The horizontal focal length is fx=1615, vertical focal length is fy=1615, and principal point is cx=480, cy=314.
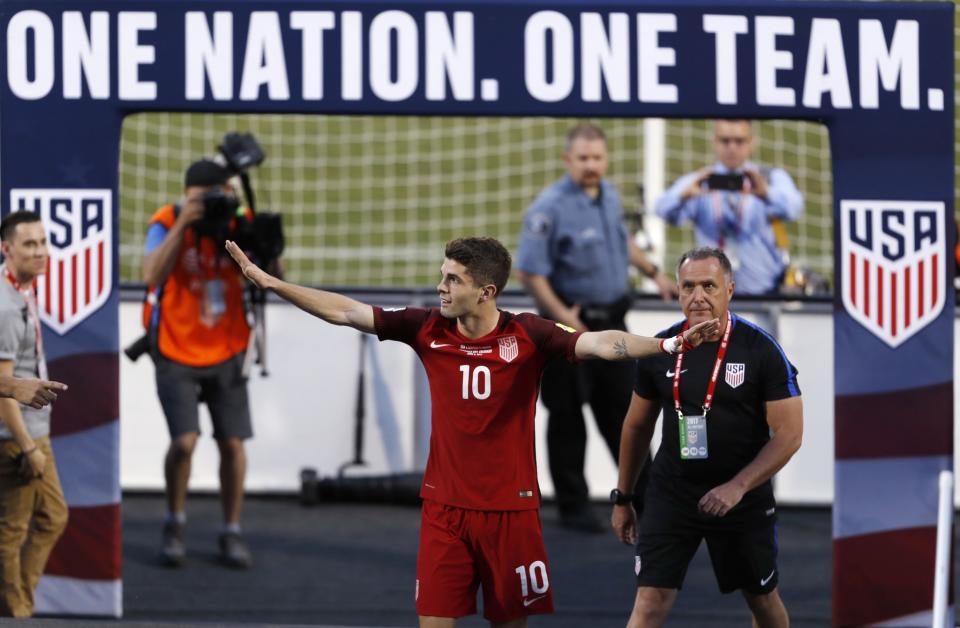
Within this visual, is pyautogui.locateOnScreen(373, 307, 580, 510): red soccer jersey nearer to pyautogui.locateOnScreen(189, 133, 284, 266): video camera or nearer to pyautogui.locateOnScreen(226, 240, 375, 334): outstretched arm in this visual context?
pyautogui.locateOnScreen(226, 240, 375, 334): outstretched arm

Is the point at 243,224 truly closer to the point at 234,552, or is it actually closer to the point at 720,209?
the point at 234,552

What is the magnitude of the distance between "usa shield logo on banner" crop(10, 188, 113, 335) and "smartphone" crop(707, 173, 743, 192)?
13.8 feet

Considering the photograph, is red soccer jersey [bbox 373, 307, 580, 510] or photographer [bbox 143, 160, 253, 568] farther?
photographer [bbox 143, 160, 253, 568]

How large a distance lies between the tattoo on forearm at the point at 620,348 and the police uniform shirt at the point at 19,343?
100 inches

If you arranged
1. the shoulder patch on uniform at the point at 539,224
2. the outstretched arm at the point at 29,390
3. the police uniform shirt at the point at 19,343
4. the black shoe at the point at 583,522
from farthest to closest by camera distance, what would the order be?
the black shoe at the point at 583,522 → the shoulder patch on uniform at the point at 539,224 → the police uniform shirt at the point at 19,343 → the outstretched arm at the point at 29,390

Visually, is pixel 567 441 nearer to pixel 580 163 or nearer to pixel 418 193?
pixel 580 163

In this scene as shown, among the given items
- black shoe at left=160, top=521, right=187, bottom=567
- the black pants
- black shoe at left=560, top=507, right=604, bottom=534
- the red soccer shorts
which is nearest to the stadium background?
the black pants

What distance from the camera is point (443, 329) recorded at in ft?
17.8

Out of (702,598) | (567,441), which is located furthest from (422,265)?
(702,598)

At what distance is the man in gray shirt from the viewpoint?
253 inches

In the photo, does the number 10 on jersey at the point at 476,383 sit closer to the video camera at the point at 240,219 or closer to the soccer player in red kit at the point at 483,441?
the soccer player in red kit at the point at 483,441

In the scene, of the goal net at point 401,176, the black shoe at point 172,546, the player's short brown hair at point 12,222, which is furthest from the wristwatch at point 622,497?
the goal net at point 401,176

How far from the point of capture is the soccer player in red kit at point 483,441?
526cm

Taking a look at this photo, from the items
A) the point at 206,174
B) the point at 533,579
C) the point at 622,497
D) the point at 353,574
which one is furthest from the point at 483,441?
the point at 206,174
